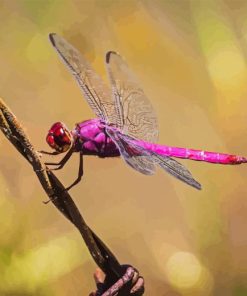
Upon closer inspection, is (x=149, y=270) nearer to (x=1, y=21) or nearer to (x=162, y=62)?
(x=162, y=62)

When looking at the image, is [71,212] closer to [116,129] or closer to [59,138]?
[59,138]

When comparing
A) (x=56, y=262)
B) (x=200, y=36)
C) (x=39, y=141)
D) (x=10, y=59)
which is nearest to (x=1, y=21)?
(x=10, y=59)

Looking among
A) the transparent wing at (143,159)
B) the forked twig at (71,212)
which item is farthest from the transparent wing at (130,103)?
the forked twig at (71,212)

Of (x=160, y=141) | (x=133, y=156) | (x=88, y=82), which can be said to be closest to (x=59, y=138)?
(x=133, y=156)

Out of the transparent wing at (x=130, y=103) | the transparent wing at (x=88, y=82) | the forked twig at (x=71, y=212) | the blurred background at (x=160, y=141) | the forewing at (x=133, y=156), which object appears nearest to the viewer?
the forked twig at (x=71, y=212)

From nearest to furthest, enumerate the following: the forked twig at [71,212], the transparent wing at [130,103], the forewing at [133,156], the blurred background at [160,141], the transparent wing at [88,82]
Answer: the forked twig at [71,212], the forewing at [133,156], the transparent wing at [88,82], the transparent wing at [130,103], the blurred background at [160,141]

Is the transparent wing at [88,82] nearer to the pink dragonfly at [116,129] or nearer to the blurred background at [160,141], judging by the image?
the pink dragonfly at [116,129]

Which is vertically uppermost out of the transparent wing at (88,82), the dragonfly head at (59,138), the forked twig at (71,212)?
the transparent wing at (88,82)
